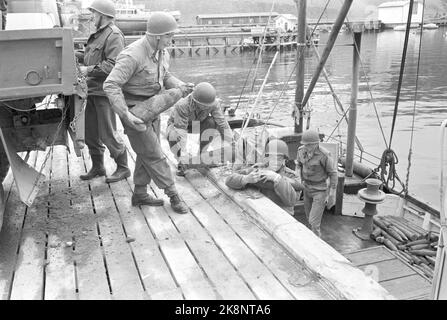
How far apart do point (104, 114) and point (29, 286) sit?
87.9 inches

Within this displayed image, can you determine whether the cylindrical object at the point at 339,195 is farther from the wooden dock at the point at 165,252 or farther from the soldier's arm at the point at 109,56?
the soldier's arm at the point at 109,56

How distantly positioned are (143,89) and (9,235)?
181 cm

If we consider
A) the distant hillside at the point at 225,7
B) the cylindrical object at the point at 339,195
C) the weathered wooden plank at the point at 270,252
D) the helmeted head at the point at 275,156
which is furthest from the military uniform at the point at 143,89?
the distant hillside at the point at 225,7

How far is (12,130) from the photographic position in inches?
185

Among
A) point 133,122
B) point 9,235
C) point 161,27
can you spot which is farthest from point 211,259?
point 161,27

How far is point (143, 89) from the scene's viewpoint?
14.6 ft

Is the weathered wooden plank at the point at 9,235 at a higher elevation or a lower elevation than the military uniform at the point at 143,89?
lower

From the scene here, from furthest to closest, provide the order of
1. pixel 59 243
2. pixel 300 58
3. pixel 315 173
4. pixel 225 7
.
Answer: pixel 225 7
pixel 300 58
pixel 315 173
pixel 59 243

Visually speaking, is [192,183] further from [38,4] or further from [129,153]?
[38,4]

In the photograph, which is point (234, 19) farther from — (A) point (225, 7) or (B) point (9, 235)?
(B) point (9, 235)

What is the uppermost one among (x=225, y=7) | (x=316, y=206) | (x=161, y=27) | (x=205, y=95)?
(x=225, y=7)

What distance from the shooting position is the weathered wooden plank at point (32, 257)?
3355 mm

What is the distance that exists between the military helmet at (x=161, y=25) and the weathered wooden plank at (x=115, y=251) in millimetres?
1824

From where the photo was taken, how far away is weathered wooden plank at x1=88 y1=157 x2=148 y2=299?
10.9 ft
